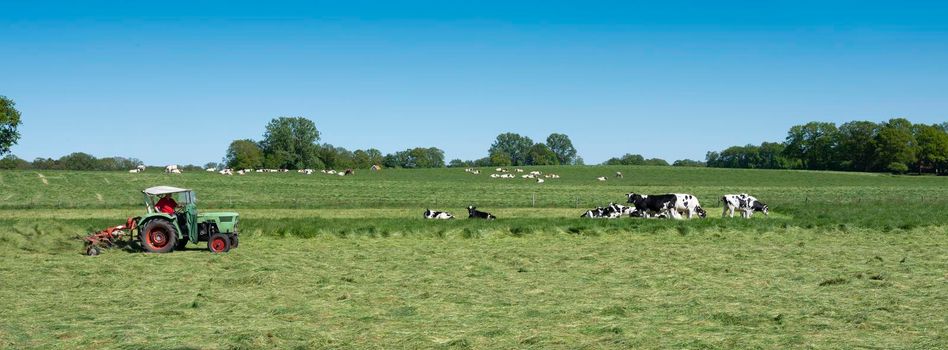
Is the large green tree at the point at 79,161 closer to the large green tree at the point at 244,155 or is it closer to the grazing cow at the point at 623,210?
the large green tree at the point at 244,155

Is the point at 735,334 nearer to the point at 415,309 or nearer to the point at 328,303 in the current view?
the point at 415,309

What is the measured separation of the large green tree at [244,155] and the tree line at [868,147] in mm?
96150

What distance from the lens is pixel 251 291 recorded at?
1301 cm

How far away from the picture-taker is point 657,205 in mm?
33906

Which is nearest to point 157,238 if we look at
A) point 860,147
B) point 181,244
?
point 181,244

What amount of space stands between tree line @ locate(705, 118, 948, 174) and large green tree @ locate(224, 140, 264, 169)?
3785 inches

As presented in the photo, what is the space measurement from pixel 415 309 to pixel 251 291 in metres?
3.39

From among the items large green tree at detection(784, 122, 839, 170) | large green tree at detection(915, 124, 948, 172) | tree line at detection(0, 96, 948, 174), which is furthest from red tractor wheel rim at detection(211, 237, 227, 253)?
large green tree at detection(784, 122, 839, 170)

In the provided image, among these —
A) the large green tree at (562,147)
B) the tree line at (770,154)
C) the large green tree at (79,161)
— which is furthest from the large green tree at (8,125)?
the large green tree at (562,147)

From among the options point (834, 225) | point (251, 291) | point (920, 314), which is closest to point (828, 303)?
point (920, 314)

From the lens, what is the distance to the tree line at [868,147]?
116812mm

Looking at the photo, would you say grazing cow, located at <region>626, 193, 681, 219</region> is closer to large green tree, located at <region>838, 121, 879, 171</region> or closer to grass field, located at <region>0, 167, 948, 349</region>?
grass field, located at <region>0, 167, 948, 349</region>

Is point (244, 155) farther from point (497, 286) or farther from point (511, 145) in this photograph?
point (497, 286)

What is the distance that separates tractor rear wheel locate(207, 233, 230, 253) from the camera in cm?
1947
